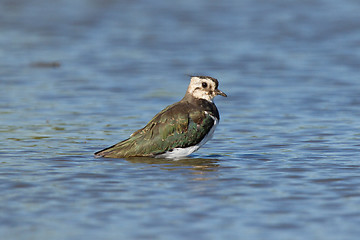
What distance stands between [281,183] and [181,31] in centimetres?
1750

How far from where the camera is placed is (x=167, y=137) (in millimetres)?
11672

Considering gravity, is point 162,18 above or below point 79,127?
above

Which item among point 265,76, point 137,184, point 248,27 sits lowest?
point 137,184

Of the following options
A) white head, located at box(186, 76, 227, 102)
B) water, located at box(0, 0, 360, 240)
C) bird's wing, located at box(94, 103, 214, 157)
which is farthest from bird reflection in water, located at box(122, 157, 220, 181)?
white head, located at box(186, 76, 227, 102)

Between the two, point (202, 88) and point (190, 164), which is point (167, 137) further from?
point (202, 88)

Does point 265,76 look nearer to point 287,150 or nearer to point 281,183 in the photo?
point 287,150

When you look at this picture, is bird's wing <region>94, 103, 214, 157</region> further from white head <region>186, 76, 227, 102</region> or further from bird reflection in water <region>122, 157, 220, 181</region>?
white head <region>186, 76, 227, 102</region>

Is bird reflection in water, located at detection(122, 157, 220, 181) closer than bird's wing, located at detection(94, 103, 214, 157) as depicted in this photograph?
Yes

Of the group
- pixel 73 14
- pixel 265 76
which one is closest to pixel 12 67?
pixel 265 76

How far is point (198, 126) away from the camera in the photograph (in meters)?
11.7

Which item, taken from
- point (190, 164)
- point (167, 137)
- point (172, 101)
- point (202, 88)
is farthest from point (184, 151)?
point (172, 101)

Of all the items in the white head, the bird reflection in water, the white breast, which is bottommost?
the bird reflection in water

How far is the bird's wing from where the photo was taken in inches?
459

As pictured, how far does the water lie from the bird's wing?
209 millimetres
